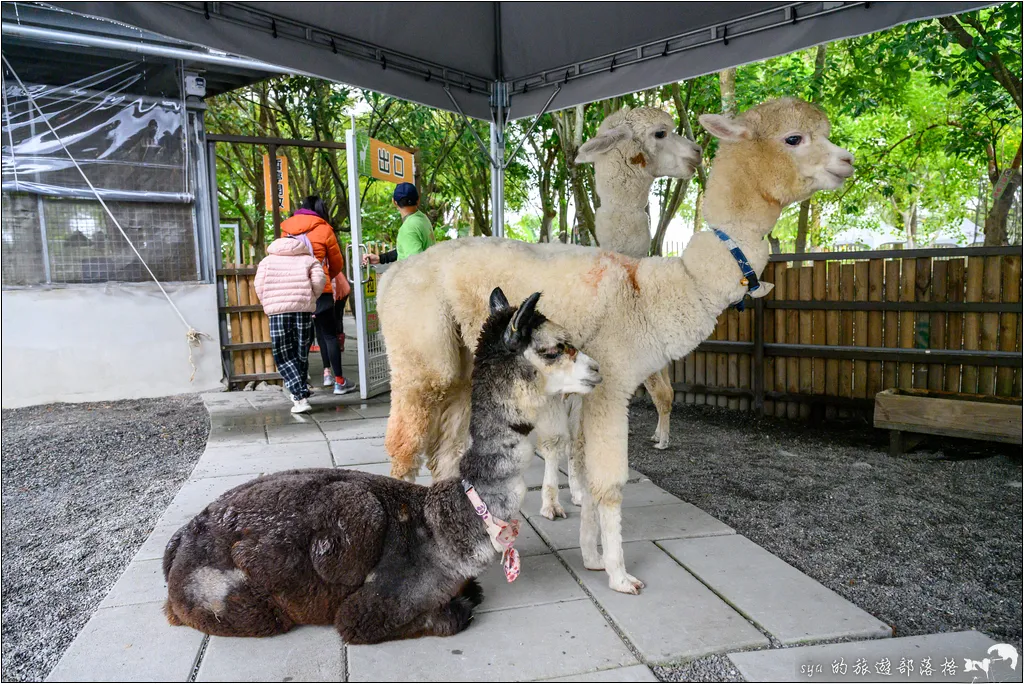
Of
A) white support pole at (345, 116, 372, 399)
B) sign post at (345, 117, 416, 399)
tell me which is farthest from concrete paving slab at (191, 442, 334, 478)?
white support pole at (345, 116, 372, 399)

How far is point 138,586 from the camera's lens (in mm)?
2789

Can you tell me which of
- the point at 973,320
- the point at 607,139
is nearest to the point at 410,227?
the point at 607,139

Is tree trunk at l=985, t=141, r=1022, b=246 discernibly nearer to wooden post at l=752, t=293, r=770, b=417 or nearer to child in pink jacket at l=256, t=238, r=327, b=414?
wooden post at l=752, t=293, r=770, b=417

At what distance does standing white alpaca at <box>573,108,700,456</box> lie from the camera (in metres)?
3.60

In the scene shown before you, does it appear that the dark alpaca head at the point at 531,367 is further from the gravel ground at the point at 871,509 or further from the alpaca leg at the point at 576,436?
the gravel ground at the point at 871,509

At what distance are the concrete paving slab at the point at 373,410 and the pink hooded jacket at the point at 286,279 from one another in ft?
3.73

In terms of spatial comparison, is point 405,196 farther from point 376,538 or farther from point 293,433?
point 376,538

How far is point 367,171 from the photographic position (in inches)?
261

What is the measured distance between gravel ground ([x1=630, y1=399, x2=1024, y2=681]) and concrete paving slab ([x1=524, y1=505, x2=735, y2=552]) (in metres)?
0.34

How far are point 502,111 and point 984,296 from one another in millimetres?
4403

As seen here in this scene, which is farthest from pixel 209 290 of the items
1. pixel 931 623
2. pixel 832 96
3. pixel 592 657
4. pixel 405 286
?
pixel 832 96

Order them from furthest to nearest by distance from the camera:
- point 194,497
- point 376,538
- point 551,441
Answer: point 194,497
point 551,441
point 376,538

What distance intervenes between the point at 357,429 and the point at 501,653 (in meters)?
3.79

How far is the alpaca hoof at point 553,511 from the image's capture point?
3.65 m
